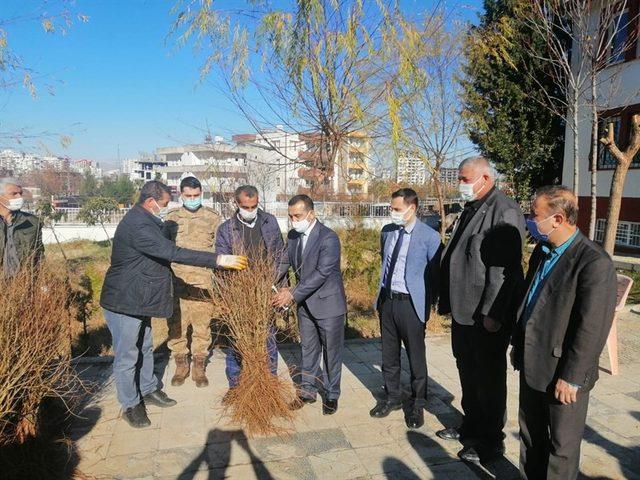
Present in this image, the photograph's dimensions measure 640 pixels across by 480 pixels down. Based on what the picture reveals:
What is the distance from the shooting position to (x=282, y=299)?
3.52 meters

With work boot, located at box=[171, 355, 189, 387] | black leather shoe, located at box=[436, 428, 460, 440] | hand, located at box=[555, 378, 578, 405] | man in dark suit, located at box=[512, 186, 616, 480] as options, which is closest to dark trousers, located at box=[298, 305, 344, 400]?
black leather shoe, located at box=[436, 428, 460, 440]

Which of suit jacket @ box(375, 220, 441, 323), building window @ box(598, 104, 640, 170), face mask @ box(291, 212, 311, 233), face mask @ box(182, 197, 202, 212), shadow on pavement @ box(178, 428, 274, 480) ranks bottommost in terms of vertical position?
shadow on pavement @ box(178, 428, 274, 480)

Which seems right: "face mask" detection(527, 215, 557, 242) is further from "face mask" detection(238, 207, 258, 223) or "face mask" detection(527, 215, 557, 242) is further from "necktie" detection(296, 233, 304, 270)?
"face mask" detection(238, 207, 258, 223)

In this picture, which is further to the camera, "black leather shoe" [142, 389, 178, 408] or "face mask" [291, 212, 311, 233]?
"black leather shoe" [142, 389, 178, 408]

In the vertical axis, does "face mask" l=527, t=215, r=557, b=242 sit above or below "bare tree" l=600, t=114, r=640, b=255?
below

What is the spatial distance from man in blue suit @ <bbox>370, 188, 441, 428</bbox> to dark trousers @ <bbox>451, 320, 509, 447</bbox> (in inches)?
15.7

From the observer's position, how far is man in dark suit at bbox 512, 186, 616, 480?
Result: 2.20 m

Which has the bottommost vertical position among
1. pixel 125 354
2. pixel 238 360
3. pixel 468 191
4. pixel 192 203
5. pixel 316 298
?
pixel 238 360

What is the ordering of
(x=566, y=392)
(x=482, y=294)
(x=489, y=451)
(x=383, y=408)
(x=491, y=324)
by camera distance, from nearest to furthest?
(x=566, y=392)
(x=491, y=324)
(x=482, y=294)
(x=489, y=451)
(x=383, y=408)

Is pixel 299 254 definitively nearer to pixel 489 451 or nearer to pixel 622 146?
pixel 489 451

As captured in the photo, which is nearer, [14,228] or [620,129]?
[14,228]

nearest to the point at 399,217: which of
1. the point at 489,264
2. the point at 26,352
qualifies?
the point at 489,264

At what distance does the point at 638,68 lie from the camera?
39.8ft

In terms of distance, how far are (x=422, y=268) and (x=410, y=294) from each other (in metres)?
0.23
